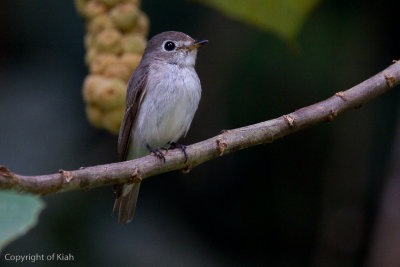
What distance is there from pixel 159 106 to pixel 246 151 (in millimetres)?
1001

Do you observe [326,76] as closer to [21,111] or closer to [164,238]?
[164,238]

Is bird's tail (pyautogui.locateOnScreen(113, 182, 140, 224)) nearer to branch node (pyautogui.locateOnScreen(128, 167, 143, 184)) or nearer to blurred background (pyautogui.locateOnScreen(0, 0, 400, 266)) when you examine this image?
blurred background (pyautogui.locateOnScreen(0, 0, 400, 266))

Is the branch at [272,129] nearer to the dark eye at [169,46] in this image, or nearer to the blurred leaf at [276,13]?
the blurred leaf at [276,13]

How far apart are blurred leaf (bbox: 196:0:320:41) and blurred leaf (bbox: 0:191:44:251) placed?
67.5 inches

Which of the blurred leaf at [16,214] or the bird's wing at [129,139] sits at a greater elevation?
the bird's wing at [129,139]

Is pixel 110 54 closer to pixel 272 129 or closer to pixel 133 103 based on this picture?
pixel 272 129

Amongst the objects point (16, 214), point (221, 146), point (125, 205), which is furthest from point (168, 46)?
point (16, 214)

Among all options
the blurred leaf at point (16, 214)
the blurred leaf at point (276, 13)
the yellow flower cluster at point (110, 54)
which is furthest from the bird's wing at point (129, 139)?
the blurred leaf at point (16, 214)

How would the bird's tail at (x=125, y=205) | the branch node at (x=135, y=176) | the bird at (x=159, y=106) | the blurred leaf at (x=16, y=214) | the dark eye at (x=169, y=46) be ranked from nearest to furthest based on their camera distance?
1. the blurred leaf at (x=16, y=214)
2. the branch node at (x=135, y=176)
3. the bird's tail at (x=125, y=205)
4. the bird at (x=159, y=106)
5. the dark eye at (x=169, y=46)

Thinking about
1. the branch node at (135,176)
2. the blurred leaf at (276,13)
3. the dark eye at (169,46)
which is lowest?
the branch node at (135,176)

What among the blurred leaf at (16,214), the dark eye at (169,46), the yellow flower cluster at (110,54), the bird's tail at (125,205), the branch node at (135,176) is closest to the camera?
the blurred leaf at (16,214)

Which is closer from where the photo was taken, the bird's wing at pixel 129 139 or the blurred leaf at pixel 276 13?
the blurred leaf at pixel 276 13

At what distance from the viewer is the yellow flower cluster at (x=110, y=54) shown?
2617 mm

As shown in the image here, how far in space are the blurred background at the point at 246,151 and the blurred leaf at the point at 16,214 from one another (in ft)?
10.2
